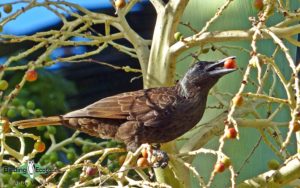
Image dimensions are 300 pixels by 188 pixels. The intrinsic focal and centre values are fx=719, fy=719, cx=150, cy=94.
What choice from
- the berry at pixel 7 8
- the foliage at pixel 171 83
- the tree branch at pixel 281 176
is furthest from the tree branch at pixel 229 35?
the berry at pixel 7 8

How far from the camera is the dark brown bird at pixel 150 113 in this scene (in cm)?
142

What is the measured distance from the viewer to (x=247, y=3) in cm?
151

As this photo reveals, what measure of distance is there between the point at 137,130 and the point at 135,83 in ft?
4.97

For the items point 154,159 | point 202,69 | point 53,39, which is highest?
point 53,39

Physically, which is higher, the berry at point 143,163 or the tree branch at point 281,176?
the berry at point 143,163

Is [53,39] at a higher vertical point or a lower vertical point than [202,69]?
higher

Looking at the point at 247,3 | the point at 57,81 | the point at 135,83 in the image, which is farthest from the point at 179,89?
the point at 135,83

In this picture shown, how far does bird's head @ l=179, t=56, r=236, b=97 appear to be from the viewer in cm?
135

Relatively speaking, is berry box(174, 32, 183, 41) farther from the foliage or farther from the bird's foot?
the bird's foot

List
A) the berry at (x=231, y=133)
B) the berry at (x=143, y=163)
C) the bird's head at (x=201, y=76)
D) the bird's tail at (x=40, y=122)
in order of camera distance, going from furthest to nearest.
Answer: the bird's tail at (x=40, y=122)
the bird's head at (x=201, y=76)
the berry at (x=143, y=163)
the berry at (x=231, y=133)

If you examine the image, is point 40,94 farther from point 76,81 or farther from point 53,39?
point 53,39

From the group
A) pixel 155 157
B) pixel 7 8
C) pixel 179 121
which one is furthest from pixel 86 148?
pixel 155 157

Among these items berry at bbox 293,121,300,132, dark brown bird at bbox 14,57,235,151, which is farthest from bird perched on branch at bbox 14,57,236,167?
berry at bbox 293,121,300,132

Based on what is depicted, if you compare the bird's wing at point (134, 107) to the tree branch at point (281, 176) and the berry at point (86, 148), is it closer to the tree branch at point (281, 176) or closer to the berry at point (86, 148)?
the berry at point (86, 148)
